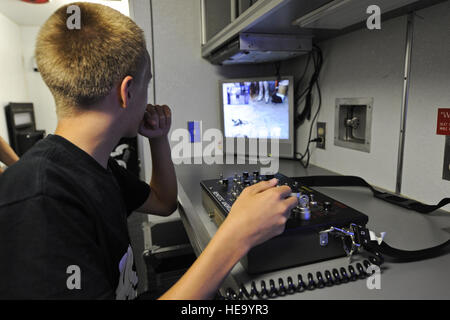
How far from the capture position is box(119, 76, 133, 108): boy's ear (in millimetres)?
582

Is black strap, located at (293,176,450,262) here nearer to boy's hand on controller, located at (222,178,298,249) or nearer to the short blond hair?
boy's hand on controller, located at (222,178,298,249)

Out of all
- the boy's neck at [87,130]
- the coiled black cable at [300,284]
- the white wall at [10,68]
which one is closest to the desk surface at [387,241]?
the coiled black cable at [300,284]

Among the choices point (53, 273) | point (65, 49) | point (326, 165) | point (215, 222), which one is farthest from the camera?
point (326, 165)

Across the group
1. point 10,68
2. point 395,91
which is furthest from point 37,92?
point 395,91

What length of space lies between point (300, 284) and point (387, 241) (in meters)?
0.31

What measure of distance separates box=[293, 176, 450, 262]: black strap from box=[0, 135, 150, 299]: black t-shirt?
53cm

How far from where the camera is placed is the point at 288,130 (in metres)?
1.61

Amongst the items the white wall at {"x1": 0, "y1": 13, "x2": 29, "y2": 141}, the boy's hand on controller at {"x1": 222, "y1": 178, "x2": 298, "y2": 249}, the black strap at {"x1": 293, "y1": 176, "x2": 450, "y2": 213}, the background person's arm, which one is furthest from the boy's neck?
the white wall at {"x1": 0, "y1": 13, "x2": 29, "y2": 141}

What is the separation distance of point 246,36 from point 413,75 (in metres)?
0.65

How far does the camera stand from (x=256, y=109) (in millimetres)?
1684

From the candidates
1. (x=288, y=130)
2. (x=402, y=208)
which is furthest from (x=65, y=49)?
(x=288, y=130)

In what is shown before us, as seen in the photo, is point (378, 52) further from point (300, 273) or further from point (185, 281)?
point (185, 281)

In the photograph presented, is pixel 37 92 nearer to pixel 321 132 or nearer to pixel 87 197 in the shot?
pixel 321 132

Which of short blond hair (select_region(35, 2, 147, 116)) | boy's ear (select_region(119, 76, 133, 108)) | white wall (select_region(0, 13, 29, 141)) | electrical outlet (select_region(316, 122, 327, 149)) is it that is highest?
white wall (select_region(0, 13, 29, 141))
